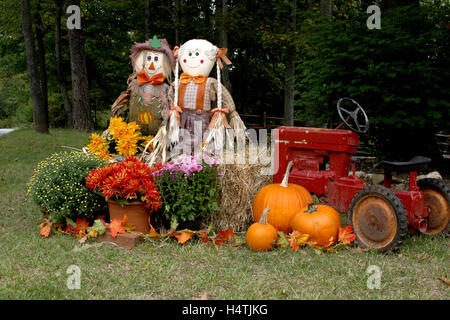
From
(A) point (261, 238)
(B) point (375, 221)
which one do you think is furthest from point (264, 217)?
(B) point (375, 221)

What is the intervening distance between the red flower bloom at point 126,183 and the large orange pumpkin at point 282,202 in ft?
3.20

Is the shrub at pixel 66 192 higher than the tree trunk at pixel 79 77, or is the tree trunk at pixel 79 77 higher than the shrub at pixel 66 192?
the tree trunk at pixel 79 77


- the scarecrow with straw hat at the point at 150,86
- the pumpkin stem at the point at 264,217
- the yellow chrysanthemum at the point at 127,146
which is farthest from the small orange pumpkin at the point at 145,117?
the pumpkin stem at the point at 264,217

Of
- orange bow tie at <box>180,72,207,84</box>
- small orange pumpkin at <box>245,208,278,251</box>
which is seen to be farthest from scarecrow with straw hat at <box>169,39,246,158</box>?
small orange pumpkin at <box>245,208,278,251</box>

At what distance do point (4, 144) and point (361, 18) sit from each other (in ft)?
28.2

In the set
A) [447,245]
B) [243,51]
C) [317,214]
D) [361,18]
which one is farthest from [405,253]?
[243,51]

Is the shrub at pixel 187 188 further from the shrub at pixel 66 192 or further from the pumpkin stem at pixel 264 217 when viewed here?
the shrub at pixel 66 192

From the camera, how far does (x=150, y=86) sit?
4.67 metres

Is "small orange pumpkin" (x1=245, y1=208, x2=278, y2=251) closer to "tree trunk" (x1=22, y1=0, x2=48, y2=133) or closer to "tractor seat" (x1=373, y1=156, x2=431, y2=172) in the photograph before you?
"tractor seat" (x1=373, y1=156, x2=431, y2=172)

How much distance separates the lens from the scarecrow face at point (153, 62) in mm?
4684

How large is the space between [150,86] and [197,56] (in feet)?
2.10

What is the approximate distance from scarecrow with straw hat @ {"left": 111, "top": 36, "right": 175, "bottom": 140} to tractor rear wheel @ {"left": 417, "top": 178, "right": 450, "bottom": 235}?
2.83 metres

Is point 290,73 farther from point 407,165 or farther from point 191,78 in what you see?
point 407,165
